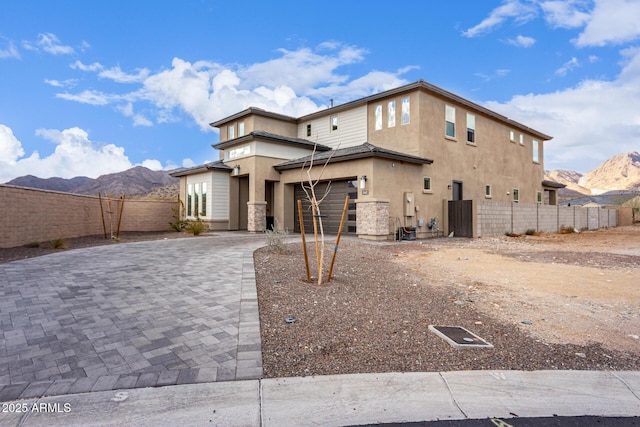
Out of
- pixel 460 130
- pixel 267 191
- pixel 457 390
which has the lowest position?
pixel 457 390

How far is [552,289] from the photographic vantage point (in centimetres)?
639

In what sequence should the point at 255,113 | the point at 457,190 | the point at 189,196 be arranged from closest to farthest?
the point at 457,190 < the point at 255,113 < the point at 189,196

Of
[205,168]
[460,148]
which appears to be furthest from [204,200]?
[460,148]

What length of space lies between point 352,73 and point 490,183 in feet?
37.3

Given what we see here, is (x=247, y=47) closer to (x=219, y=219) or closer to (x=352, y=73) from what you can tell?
(x=352, y=73)

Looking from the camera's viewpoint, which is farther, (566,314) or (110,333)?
(566,314)

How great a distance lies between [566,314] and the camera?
16.2 ft

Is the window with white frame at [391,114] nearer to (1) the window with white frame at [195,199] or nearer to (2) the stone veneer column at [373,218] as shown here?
(2) the stone veneer column at [373,218]

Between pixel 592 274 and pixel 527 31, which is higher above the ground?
pixel 527 31

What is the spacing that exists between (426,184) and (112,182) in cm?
7234

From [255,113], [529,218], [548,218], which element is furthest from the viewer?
[548,218]

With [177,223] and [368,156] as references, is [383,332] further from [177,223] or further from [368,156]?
[177,223]

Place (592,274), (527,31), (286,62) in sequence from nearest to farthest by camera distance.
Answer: (592,274), (527,31), (286,62)

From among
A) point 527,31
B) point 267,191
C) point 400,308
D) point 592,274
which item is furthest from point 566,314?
point 267,191
